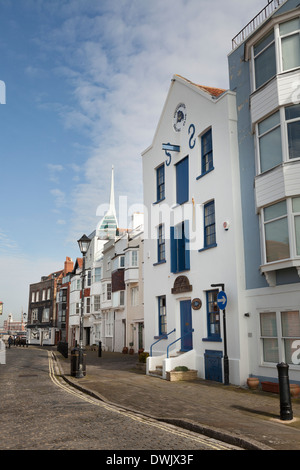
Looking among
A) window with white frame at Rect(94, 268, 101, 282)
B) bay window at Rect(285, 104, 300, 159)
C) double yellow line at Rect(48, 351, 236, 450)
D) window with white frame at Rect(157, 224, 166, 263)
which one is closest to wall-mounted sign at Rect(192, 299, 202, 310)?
window with white frame at Rect(157, 224, 166, 263)

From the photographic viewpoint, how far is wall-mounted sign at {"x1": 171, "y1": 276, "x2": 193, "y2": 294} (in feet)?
59.1

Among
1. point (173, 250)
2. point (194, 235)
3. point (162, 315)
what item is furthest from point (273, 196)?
point (162, 315)

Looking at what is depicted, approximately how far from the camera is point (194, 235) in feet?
59.0

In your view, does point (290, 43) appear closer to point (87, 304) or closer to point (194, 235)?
point (194, 235)

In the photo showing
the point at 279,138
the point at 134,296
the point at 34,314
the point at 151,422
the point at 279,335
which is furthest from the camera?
the point at 34,314

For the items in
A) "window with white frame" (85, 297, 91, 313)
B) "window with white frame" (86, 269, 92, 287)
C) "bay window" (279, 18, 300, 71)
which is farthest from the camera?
"window with white frame" (86, 269, 92, 287)

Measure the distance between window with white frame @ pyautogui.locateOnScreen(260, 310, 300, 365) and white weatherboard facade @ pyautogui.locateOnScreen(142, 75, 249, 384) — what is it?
804 millimetres

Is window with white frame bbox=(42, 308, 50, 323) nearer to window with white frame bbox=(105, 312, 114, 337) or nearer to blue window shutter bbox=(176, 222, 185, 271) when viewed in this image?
window with white frame bbox=(105, 312, 114, 337)

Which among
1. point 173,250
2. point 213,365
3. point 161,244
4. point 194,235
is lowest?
point 213,365

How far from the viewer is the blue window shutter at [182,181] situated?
19.0 m

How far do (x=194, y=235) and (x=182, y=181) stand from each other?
290 cm

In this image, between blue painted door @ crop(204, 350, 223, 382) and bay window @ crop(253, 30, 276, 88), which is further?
blue painted door @ crop(204, 350, 223, 382)

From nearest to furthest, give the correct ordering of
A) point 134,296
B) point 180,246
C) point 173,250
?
point 180,246 → point 173,250 → point 134,296
